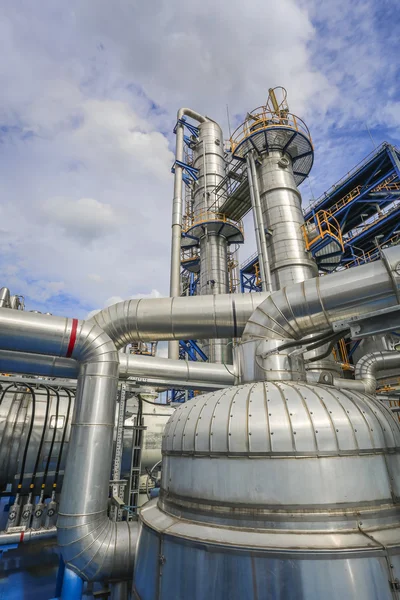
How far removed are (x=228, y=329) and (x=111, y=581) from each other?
5.38 metres

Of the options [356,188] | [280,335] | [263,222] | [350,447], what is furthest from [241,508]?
[356,188]

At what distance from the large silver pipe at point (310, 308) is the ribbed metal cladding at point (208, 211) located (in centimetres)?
1037

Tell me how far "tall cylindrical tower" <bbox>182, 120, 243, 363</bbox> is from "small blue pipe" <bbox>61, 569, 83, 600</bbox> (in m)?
10.7

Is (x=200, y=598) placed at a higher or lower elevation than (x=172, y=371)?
lower

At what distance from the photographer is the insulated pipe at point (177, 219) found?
53.6 ft

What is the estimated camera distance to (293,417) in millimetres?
3715

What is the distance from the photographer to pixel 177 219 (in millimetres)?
18656

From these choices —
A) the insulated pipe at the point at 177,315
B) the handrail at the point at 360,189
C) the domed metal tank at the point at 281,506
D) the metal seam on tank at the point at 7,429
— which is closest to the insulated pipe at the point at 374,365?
the insulated pipe at the point at 177,315

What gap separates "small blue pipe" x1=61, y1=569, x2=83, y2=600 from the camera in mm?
5078

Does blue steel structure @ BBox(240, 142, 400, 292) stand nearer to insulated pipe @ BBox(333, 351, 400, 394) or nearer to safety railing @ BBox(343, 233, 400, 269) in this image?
safety railing @ BBox(343, 233, 400, 269)

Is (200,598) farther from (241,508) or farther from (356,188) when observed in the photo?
(356,188)

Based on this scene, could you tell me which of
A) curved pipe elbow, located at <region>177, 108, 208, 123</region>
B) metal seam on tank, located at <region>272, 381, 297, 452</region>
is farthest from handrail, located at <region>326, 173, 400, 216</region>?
metal seam on tank, located at <region>272, 381, 297, 452</region>

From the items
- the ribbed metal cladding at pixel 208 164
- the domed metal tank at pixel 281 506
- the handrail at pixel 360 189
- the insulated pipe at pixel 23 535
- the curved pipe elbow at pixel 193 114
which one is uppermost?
the curved pipe elbow at pixel 193 114

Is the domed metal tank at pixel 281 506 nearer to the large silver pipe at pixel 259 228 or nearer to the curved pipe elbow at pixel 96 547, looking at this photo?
the curved pipe elbow at pixel 96 547
